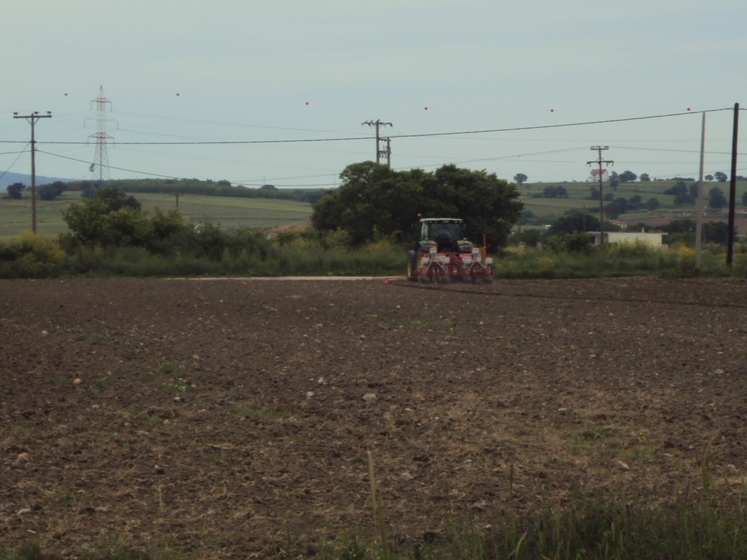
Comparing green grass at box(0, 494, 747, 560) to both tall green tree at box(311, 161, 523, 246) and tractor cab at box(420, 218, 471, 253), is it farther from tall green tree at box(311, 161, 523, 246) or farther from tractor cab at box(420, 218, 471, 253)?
tall green tree at box(311, 161, 523, 246)

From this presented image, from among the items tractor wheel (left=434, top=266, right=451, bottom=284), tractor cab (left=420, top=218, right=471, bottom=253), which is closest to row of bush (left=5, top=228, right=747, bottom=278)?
tractor cab (left=420, top=218, right=471, bottom=253)

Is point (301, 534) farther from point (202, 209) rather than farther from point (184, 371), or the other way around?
point (202, 209)

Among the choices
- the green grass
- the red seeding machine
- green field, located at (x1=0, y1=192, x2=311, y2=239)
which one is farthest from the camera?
green field, located at (x1=0, y1=192, x2=311, y2=239)

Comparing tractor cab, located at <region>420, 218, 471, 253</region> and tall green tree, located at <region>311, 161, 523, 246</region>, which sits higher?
tall green tree, located at <region>311, 161, 523, 246</region>

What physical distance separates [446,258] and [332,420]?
58.0ft

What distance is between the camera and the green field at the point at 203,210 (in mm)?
68688

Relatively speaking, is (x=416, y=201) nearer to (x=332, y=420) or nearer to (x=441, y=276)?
(x=441, y=276)

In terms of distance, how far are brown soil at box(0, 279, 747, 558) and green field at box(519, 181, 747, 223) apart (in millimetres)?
87330

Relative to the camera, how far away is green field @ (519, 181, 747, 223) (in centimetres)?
11581

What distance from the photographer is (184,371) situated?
1074 centimetres

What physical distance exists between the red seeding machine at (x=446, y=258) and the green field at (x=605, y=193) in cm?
7334

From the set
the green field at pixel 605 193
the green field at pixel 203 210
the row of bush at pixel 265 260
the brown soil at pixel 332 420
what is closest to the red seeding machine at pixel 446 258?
the row of bush at pixel 265 260

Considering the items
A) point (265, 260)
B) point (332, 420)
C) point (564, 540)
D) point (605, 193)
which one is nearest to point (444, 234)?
point (265, 260)

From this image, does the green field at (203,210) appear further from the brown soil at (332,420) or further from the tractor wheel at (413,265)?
the brown soil at (332,420)
